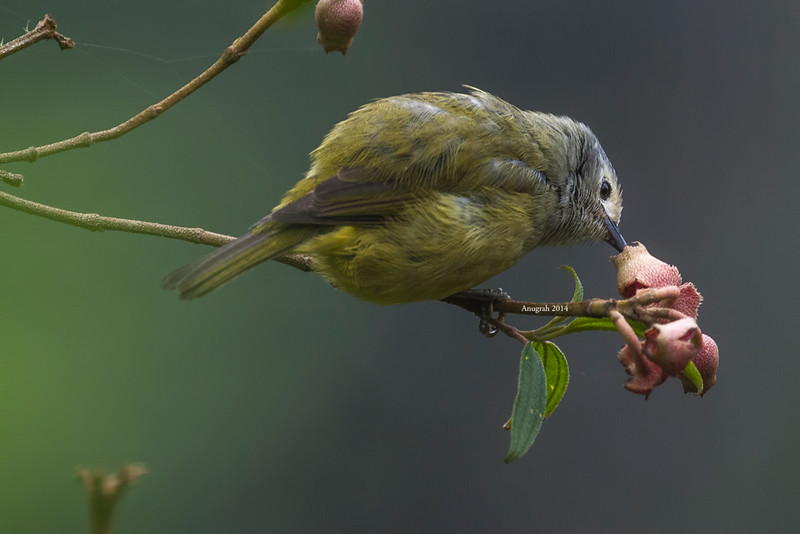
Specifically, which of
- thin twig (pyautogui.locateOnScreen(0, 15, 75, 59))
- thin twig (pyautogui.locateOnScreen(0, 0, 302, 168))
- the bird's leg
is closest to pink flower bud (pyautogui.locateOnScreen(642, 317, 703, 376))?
the bird's leg

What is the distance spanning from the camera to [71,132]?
8.54 ft

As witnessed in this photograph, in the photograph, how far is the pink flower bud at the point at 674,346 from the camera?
4.57ft

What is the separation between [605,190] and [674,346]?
1.75 m

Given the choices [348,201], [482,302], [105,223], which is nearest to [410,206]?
[348,201]

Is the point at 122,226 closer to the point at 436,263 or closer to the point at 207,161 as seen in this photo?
the point at 436,263

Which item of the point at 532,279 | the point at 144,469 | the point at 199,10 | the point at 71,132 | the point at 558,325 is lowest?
the point at 532,279

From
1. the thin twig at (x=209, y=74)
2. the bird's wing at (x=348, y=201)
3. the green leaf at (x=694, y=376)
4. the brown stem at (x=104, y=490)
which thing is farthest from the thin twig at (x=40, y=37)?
the green leaf at (x=694, y=376)

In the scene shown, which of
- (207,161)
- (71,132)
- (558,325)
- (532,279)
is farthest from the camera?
(532,279)

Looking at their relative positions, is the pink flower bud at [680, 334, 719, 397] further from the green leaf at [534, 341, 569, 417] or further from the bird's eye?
the bird's eye

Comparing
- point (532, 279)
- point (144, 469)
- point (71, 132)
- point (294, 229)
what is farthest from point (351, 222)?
point (532, 279)

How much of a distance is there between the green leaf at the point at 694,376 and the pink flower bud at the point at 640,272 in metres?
0.20

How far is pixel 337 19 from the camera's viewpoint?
1726mm

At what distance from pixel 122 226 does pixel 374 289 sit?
2.64ft

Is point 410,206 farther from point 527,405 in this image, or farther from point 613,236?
point 613,236
